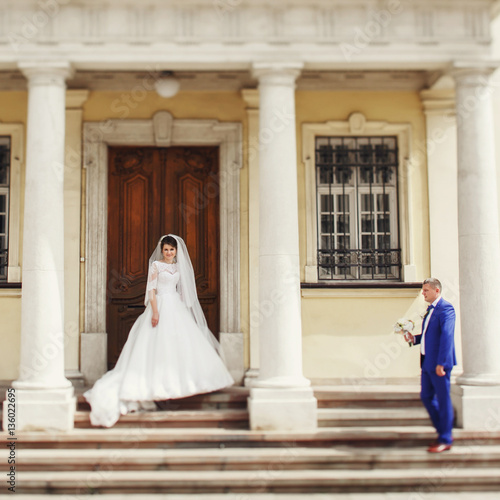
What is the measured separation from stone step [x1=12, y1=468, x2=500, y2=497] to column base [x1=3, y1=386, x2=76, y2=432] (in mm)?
625

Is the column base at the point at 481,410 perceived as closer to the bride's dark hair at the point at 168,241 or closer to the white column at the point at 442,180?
the white column at the point at 442,180

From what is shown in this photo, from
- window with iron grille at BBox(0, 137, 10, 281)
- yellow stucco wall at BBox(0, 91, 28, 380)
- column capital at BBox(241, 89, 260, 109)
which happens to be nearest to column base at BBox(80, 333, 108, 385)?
yellow stucco wall at BBox(0, 91, 28, 380)

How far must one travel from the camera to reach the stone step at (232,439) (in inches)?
274

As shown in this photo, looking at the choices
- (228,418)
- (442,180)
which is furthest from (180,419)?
(442,180)

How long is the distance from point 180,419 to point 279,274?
195 cm

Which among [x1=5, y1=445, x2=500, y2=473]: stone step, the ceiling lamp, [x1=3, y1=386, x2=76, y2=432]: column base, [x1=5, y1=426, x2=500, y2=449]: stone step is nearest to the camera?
[x1=5, y1=445, x2=500, y2=473]: stone step

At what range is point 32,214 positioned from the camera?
7.32 metres

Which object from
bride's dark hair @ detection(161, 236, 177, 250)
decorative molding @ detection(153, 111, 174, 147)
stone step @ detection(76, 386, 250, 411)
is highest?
decorative molding @ detection(153, 111, 174, 147)

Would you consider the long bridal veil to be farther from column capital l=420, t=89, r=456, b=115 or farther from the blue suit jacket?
column capital l=420, t=89, r=456, b=115

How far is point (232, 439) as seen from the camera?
6973mm

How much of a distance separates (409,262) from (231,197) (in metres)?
2.59

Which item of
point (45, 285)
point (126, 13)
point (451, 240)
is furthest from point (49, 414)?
point (451, 240)

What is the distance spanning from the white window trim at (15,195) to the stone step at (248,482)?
3.16 m

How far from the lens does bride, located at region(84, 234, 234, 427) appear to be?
744 centimetres
